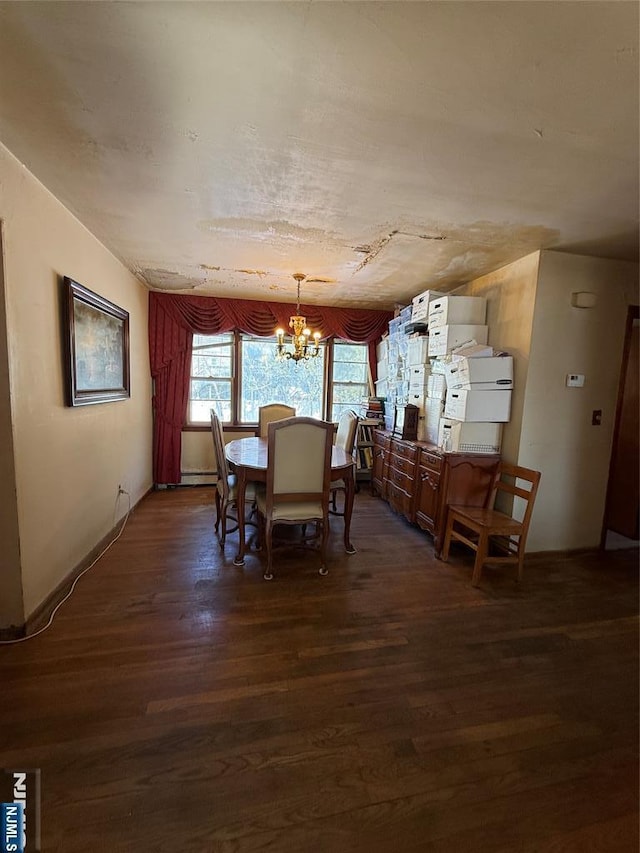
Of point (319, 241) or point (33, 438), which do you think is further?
point (319, 241)

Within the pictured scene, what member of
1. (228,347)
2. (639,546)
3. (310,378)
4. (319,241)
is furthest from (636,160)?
(228,347)

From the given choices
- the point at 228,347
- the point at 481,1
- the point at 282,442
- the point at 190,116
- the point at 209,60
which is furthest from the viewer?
the point at 228,347

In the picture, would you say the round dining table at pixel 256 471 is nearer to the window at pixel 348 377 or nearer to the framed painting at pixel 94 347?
the framed painting at pixel 94 347

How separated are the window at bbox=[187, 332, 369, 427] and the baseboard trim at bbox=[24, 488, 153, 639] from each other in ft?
7.05

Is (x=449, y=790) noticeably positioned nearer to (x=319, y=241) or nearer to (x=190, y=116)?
(x=190, y=116)

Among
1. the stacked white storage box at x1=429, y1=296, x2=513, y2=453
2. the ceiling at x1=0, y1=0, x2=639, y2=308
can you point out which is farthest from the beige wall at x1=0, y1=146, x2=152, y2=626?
the stacked white storage box at x1=429, y1=296, x2=513, y2=453

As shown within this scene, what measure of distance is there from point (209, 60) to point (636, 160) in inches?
72.2

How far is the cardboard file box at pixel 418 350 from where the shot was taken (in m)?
3.50

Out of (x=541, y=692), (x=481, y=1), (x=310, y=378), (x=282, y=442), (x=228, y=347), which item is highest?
(x=481, y=1)

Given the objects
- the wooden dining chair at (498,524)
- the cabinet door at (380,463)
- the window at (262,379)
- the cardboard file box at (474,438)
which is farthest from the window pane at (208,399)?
the wooden dining chair at (498,524)

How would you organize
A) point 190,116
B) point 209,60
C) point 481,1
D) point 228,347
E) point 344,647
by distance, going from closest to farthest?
point 481,1 → point 209,60 → point 190,116 → point 344,647 → point 228,347

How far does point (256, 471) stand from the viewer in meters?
2.62

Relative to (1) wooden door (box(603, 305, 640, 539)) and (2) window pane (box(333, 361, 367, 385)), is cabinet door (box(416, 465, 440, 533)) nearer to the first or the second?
(1) wooden door (box(603, 305, 640, 539))

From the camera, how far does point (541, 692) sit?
1.64 m
